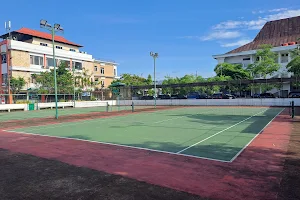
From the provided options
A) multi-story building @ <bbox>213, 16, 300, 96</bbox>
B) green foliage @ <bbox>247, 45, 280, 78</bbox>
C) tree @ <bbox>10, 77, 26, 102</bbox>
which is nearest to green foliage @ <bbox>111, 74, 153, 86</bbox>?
multi-story building @ <bbox>213, 16, 300, 96</bbox>

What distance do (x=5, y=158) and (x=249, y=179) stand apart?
7.67 meters

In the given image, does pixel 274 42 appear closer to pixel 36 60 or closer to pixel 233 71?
pixel 233 71

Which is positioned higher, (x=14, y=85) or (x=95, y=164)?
(x=14, y=85)

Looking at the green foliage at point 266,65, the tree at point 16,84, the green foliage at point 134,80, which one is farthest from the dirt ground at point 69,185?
the green foliage at point 134,80

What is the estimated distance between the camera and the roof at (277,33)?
63.1 m

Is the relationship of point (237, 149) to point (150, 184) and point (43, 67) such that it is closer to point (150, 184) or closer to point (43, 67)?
point (150, 184)

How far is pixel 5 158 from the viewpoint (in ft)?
28.1

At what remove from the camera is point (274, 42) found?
64.2 meters

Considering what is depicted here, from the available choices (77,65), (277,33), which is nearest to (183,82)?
(77,65)

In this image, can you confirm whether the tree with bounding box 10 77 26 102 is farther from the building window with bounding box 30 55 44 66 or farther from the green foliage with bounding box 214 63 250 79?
the green foliage with bounding box 214 63 250 79

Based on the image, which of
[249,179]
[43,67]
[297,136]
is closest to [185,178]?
[249,179]

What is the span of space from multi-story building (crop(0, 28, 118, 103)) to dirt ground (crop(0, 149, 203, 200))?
1552 inches

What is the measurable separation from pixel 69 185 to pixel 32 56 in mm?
46637

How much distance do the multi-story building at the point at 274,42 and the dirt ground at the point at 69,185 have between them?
58.8m
